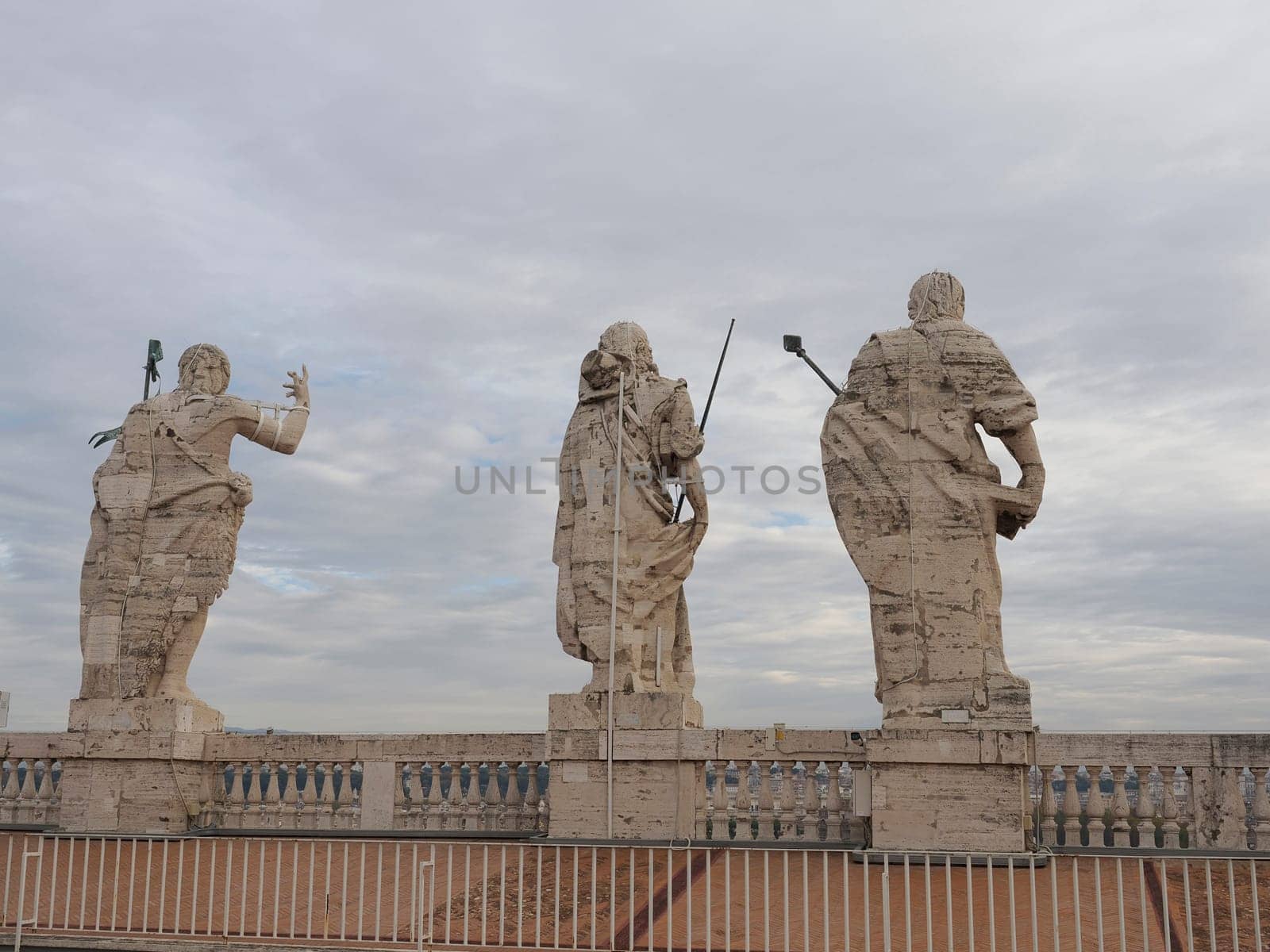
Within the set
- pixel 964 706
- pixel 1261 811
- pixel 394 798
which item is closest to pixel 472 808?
pixel 394 798

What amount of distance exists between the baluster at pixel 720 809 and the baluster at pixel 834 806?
836 millimetres

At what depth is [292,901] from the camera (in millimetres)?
8367

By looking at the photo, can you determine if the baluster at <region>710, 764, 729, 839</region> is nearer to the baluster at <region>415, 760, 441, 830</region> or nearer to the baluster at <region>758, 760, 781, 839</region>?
the baluster at <region>758, 760, 781, 839</region>

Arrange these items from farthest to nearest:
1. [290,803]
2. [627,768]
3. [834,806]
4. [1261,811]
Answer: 1. [290,803]
2. [627,768]
3. [834,806]
4. [1261,811]

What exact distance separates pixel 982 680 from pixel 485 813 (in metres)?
4.60

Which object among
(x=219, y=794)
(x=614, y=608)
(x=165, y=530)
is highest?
(x=165, y=530)

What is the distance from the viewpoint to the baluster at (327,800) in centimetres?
1180

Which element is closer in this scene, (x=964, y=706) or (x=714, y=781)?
(x=964, y=706)

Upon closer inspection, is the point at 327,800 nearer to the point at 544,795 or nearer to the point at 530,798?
the point at 530,798

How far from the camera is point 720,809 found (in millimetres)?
10547

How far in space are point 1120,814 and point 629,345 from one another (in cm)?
592

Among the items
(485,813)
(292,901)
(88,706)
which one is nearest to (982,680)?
(485,813)

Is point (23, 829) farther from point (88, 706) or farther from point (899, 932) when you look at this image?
point (899, 932)

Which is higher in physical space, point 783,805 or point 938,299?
point 938,299
